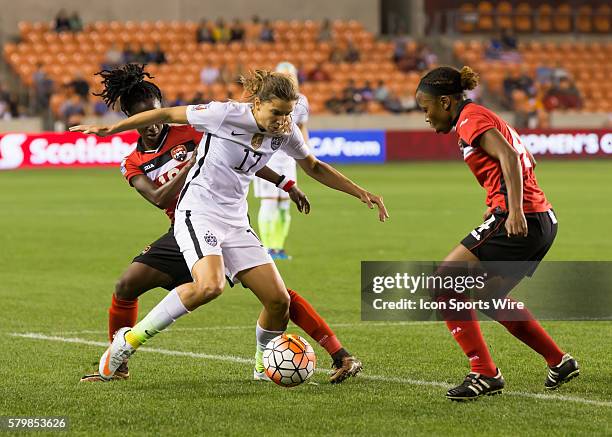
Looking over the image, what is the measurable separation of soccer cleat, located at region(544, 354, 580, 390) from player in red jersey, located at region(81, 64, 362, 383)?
1.09 m

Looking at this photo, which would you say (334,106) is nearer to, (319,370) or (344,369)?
(319,370)

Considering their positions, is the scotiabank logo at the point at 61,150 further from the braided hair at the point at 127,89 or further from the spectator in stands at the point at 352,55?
the braided hair at the point at 127,89

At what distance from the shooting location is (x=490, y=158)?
257 inches

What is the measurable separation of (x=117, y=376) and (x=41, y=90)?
27.0 metres

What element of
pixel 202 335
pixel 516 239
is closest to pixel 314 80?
pixel 202 335

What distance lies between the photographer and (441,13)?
4312 cm

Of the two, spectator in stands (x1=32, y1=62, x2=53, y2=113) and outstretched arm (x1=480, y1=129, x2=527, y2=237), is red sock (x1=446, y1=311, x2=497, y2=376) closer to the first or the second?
outstretched arm (x1=480, y1=129, x2=527, y2=237)

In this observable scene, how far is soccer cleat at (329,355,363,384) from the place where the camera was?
23.1ft

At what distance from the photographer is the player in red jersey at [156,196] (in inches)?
283

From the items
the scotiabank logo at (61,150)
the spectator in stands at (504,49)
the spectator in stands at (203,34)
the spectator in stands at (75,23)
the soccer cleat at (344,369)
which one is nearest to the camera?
the soccer cleat at (344,369)

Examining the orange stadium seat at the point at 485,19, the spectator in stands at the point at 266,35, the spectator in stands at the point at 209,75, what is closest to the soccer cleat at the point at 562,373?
the spectator in stands at the point at 209,75

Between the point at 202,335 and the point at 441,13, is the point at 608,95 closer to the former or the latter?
the point at 441,13

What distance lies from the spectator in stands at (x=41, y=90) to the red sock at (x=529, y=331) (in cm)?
2751

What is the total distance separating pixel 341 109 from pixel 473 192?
42.3 feet
